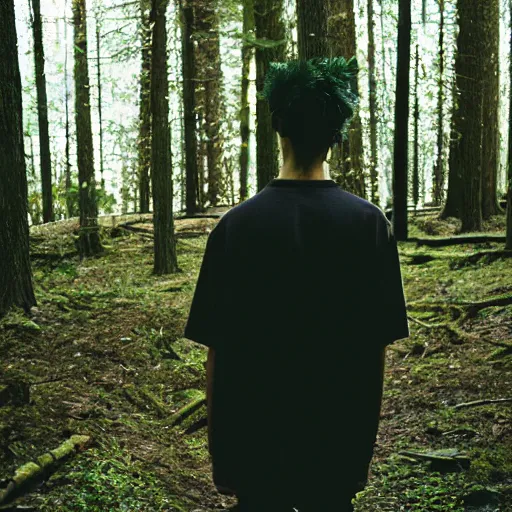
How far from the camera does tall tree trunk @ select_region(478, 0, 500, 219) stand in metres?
15.4

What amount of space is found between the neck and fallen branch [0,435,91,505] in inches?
125

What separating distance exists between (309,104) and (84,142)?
566 inches

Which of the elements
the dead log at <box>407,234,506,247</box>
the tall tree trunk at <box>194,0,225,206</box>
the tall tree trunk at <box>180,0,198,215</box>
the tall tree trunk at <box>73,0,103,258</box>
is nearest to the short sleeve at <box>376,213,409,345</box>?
the dead log at <box>407,234,506,247</box>

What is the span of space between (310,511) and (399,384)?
17.3 feet

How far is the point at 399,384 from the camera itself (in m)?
7.38

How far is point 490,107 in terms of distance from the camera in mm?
17812

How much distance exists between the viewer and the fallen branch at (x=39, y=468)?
4305mm

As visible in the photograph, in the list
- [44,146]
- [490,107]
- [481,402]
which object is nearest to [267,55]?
[490,107]

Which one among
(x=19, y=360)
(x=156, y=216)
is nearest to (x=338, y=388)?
(x=19, y=360)

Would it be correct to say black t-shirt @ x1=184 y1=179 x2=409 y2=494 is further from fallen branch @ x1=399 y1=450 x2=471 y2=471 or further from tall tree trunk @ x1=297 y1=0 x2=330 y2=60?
tall tree trunk @ x1=297 y1=0 x2=330 y2=60

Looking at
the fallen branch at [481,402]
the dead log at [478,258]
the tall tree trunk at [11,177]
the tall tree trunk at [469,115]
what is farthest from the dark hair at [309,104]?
the tall tree trunk at [469,115]

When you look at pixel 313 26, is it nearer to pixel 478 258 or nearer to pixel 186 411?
pixel 186 411

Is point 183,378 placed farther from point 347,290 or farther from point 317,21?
point 347,290

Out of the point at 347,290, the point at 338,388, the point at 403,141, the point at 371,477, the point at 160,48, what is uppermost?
the point at 160,48
